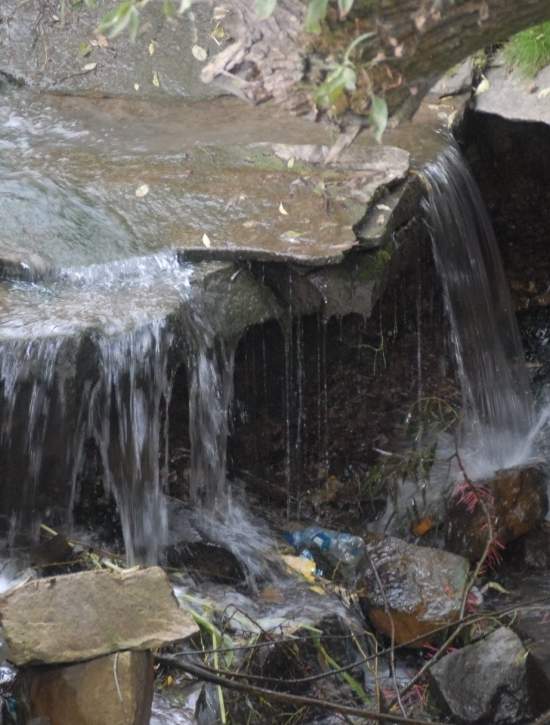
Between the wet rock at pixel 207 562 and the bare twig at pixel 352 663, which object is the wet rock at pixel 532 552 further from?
the wet rock at pixel 207 562

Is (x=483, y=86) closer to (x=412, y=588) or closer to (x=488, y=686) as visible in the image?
(x=412, y=588)

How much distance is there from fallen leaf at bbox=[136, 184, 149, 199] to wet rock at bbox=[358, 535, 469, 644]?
6.46ft

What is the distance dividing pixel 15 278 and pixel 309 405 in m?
1.62

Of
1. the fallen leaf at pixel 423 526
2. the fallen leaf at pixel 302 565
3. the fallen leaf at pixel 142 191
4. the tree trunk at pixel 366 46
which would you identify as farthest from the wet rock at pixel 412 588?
the tree trunk at pixel 366 46

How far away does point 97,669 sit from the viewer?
299cm

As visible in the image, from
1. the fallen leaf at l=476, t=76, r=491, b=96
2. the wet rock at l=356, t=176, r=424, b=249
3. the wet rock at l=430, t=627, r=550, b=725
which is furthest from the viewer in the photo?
the fallen leaf at l=476, t=76, r=491, b=96

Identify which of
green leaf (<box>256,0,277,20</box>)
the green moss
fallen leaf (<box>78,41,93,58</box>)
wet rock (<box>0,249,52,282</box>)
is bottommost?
wet rock (<box>0,249,52,282</box>)

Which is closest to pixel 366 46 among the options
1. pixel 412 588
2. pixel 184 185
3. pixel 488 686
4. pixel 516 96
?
pixel 488 686

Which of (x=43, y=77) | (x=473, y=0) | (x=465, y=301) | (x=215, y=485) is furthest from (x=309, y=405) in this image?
(x=473, y=0)

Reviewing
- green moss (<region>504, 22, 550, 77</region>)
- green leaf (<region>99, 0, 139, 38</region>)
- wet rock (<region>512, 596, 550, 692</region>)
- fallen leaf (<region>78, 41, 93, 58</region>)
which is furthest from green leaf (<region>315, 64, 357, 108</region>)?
fallen leaf (<region>78, 41, 93, 58</region>)

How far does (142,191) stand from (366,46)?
326 cm

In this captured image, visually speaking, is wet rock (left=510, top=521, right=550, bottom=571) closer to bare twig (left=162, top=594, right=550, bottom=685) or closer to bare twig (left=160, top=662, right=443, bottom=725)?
bare twig (left=162, top=594, right=550, bottom=685)

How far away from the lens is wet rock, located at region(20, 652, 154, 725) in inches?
117

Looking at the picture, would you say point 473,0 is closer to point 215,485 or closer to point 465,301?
point 215,485
